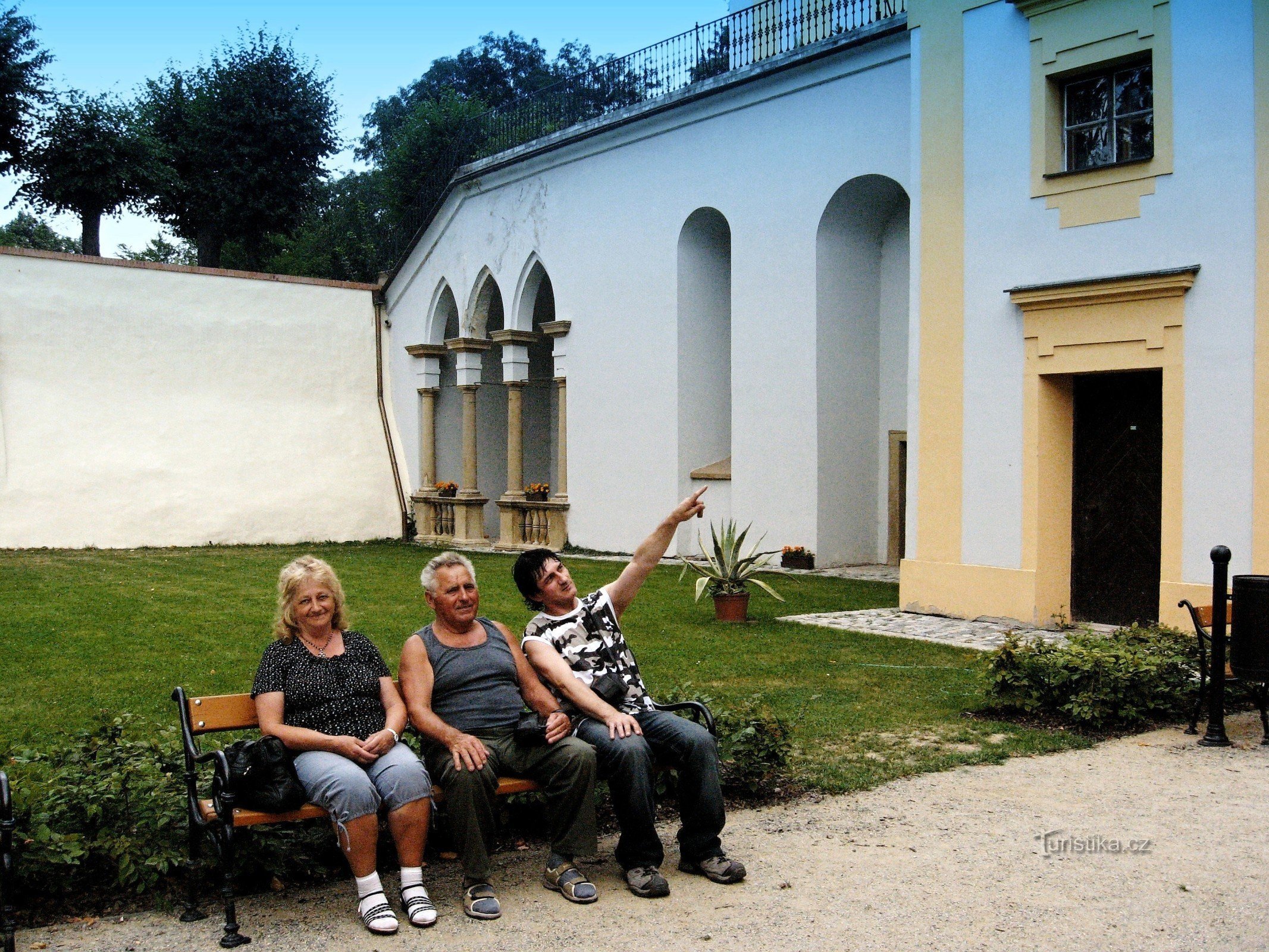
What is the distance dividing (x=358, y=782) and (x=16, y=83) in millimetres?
30631

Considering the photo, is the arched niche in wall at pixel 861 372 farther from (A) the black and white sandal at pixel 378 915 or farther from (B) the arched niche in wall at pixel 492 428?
(A) the black and white sandal at pixel 378 915

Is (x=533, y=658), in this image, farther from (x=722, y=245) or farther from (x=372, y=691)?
(x=722, y=245)

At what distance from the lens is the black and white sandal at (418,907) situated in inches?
161

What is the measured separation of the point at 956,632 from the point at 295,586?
295 inches

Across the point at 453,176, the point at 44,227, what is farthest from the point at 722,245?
the point at 44,227

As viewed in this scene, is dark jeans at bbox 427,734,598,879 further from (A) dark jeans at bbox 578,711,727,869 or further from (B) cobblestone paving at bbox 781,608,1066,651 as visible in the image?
(B) cobblestone paving at bbox 781,608,1066,651

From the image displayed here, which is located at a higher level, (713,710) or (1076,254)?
(1076,254)

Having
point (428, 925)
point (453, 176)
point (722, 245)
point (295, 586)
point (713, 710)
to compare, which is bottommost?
point (428, 925)

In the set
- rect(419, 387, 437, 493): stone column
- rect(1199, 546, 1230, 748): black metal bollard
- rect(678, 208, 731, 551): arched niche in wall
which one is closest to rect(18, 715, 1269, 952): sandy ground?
rect(1199, 546, 1230, 748): black metal bollard

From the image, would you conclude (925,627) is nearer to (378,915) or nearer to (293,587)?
(293,587)

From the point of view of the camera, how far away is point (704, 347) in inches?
725

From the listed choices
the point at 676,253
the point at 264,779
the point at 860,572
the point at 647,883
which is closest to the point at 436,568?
the point at 264,779

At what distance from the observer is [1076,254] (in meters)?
10.7

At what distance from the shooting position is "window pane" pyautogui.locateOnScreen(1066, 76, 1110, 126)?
1083 cm
